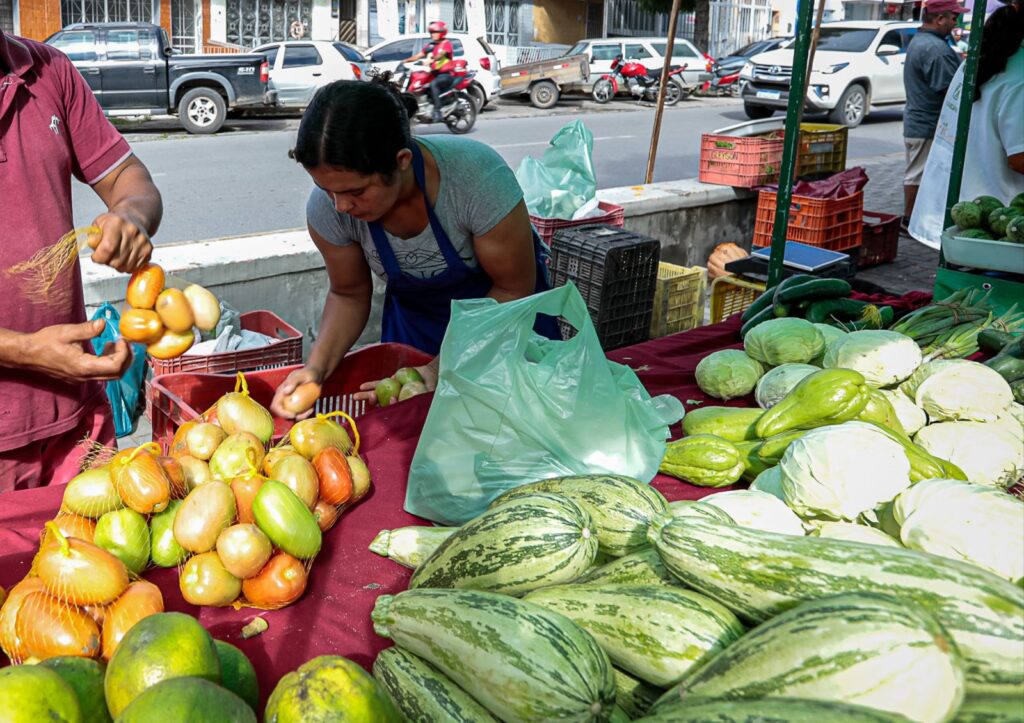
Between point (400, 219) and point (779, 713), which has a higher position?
point (400, 219)

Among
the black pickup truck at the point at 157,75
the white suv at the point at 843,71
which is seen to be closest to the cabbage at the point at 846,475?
the black pickup truck at the point at 157,75

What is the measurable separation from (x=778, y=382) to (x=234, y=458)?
166cm

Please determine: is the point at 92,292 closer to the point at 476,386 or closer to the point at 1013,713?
the point at 476,386

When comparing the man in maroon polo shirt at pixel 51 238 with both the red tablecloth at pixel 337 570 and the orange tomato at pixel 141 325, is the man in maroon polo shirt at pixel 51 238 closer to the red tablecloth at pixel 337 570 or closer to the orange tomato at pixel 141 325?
the orange tomato at pixel 141 325

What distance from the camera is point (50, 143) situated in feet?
8.03

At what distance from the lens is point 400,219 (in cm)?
295

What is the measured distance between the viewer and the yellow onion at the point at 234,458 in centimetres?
205

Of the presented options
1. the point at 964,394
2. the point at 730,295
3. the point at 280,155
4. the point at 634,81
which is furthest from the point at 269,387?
the point at 634,81

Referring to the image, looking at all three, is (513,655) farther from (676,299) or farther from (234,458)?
(676,299)

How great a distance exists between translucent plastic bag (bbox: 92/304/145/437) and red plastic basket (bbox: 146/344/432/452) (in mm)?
1233

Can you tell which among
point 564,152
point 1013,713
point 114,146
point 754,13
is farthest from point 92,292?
point 754,13

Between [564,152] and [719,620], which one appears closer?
[719,620]

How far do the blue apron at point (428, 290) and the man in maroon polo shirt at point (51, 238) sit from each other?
0.81 meters

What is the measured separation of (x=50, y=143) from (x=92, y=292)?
1869 mm
